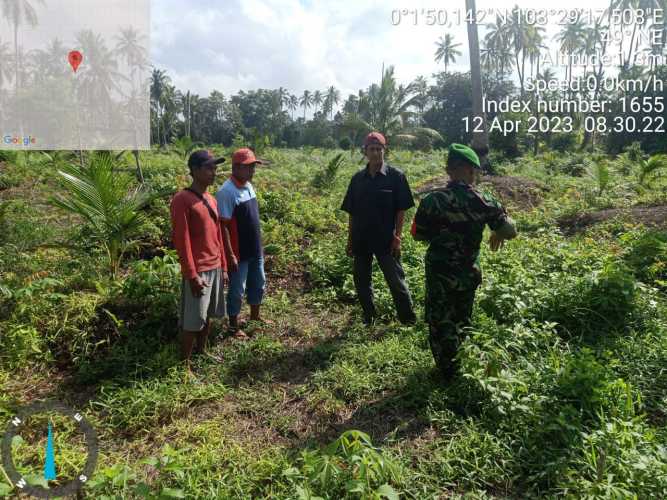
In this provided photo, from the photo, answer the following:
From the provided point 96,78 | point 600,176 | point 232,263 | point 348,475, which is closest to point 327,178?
point 600,176

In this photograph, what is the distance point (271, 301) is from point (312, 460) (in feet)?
Answer: 9.07

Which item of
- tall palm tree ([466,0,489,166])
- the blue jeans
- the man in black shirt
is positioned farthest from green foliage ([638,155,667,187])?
the blue jeans

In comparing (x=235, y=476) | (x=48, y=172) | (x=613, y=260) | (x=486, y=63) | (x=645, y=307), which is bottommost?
(x=235, y=476)

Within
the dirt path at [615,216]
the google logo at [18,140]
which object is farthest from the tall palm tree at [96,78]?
the dirt path at [615,216]

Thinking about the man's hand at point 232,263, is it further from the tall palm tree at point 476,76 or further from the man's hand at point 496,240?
the tall palm tree at point 476,76

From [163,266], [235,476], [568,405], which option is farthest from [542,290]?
[163,266]

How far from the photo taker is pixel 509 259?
509 cm

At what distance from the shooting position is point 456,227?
290 cm

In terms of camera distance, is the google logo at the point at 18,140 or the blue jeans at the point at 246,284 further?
the google logo at the point at 18,140

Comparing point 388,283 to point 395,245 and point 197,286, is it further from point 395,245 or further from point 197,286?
point 197,286

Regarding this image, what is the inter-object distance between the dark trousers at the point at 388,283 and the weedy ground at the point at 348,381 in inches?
6.6

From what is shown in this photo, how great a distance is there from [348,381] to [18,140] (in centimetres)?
1029

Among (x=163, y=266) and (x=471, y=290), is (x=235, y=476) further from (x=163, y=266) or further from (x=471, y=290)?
(x=163, y=266)

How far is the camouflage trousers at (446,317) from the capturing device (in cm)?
300
